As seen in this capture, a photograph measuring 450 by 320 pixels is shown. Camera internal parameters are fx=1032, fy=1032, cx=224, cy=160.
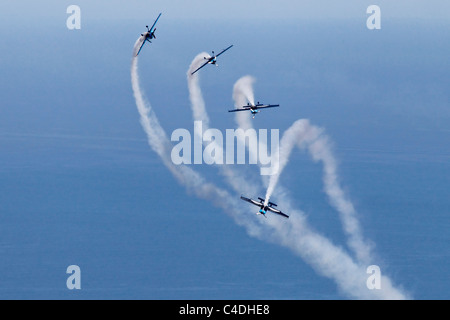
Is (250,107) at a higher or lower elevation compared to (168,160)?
higher

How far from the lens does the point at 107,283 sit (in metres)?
199

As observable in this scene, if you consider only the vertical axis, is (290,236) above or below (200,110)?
below

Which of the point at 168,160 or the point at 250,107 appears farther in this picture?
the point at 168,160

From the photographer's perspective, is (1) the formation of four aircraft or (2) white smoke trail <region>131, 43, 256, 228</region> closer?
(1) the formation of four aircraft

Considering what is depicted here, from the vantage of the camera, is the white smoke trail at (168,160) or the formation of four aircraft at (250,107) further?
the white smoke trail at (168,160)
